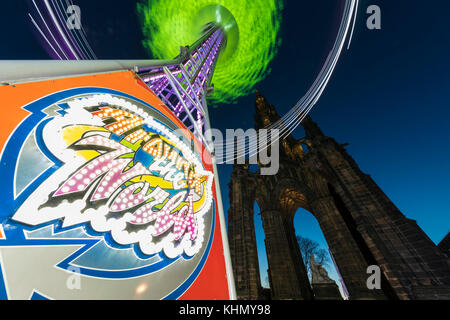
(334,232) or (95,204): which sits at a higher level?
(334,232)

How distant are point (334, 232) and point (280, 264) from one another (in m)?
5.00

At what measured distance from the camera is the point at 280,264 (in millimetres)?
13672

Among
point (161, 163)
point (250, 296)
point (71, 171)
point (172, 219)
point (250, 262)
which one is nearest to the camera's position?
point (71, 171)

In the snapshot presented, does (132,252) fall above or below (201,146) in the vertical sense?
below

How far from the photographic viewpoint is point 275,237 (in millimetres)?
14953

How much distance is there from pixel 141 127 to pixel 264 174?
746 inches

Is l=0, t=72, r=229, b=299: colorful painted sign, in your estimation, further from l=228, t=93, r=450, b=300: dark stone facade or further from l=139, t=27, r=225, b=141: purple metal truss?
l=228, t=93, r=450, b=300: dark stone facade

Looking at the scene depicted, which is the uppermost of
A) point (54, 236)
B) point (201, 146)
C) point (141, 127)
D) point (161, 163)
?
point (201, 146)

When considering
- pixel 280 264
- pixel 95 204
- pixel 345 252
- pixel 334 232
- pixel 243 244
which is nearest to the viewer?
pixel 95 204

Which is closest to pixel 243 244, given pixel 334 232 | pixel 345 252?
pixel 334 232

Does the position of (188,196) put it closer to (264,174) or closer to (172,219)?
(172,219)

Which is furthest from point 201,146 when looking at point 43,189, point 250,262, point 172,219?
point 250,262

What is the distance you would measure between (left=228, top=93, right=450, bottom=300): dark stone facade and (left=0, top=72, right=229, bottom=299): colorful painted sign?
9970 millimetres

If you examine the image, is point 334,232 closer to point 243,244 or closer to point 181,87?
point 243,244
